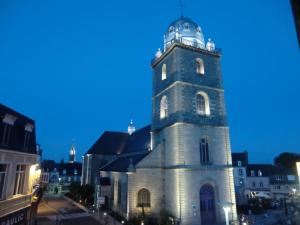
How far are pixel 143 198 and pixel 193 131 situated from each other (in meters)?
8.91

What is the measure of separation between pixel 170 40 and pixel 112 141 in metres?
22.6

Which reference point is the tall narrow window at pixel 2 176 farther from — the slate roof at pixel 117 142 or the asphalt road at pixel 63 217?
the slate roof at pixel 117 142

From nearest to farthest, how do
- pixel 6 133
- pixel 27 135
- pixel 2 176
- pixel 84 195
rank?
pixel 2 176
pixel 6 133
pixel 27 135
pixel 84 195

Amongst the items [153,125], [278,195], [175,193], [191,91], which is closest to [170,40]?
[191,91]

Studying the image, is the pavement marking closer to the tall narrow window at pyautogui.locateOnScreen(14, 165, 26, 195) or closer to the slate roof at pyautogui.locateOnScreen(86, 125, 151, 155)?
the tall narrow window at pyautogui.locateOnScreen(14, 165, 26, 195)

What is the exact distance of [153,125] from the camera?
28266mm

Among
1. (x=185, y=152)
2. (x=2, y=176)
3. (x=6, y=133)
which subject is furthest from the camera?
(x=185, y=152)

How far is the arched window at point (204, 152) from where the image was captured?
23.1 metres

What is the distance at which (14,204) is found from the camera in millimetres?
12062

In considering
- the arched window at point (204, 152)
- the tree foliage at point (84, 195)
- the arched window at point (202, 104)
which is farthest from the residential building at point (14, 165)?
the tree foliage at point (84, 195)

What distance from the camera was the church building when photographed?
21.7 m

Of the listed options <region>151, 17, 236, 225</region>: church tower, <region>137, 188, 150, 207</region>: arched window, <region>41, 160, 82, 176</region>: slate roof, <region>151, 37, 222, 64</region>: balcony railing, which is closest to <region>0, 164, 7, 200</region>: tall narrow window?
<region>137, 188, 150, 207</region>: arched window

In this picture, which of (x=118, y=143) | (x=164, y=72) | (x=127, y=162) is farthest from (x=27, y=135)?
(x=118, y=143)

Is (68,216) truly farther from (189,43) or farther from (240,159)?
(240,159)
